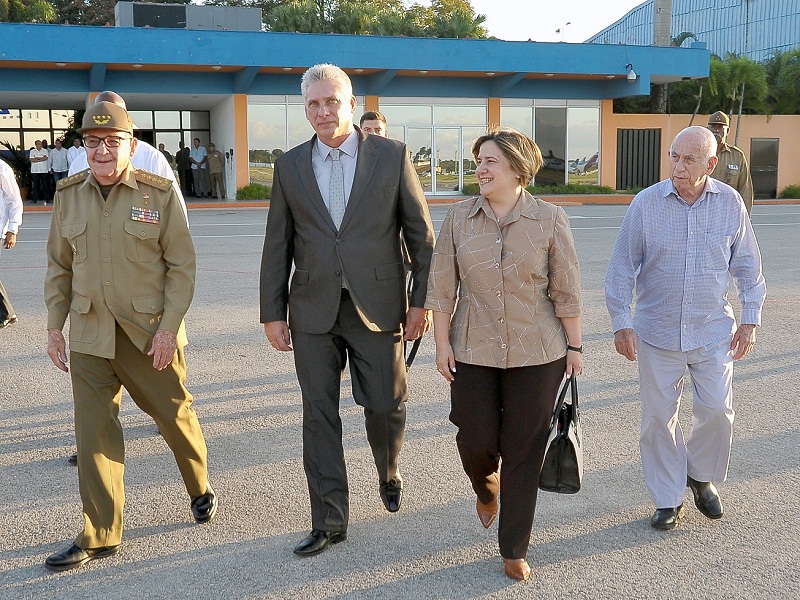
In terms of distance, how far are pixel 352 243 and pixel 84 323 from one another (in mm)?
1238

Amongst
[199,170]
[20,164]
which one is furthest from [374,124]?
[20,164]

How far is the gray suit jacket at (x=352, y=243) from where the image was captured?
4.08m

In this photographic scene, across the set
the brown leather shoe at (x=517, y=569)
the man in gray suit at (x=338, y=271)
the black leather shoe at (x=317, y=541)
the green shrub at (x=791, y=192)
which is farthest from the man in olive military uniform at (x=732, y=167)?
the green shrub at (x=791, y=192)

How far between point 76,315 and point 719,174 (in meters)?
6.42

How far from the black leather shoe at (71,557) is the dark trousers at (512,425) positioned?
1653 mm

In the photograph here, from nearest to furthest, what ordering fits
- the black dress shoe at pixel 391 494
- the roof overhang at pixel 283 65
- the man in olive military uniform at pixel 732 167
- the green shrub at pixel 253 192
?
the black dress shoe at pixel 391 494, the man in olive military uniform at pixel 732 167, the roof overhang at pixel 283 65, the green shrub at pixel 253 192

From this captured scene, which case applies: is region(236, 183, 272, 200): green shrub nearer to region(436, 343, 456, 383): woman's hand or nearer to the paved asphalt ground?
the paved asphalt ground

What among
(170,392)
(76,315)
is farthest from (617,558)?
(76,315)

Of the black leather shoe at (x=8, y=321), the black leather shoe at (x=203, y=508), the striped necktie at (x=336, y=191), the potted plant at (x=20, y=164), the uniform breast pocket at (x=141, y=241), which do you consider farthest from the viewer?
the potted plant at (x=20, y=164)

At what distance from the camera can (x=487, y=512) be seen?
405 centimetres

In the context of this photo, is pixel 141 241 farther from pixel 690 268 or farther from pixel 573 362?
pixel 690 268

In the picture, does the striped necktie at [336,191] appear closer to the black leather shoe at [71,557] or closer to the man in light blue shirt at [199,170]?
the black leather shoe at [71,557]

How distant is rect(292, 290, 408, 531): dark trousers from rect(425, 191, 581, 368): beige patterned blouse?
0.55 metres

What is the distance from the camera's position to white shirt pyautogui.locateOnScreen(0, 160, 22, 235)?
850 centimetres
